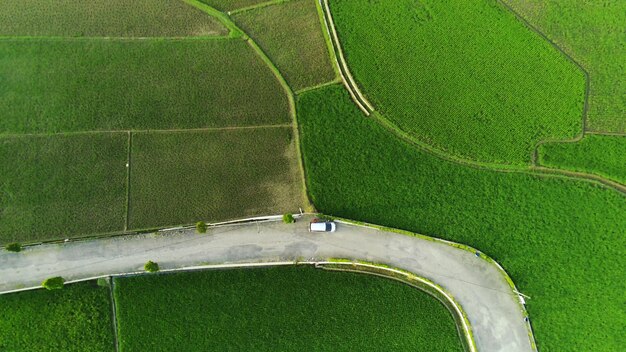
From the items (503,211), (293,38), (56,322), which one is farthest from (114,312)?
(503,211)

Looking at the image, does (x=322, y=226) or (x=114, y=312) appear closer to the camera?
(x=114, y=312)

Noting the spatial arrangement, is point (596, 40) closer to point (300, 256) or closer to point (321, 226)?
point (321, 226)

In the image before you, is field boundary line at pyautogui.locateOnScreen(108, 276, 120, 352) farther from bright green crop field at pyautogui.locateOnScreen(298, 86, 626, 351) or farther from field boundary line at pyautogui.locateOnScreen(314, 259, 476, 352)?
bright green crop field at pyautogui.locateOnScreen(298, 86, 626, 351)

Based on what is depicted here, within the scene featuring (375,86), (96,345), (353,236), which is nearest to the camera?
(96,345)

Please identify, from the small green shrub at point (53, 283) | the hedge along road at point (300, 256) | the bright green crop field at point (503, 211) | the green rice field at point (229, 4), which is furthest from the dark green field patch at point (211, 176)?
the green rice field at point (229, 4)

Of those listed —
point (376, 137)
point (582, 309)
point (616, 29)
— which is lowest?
point (582, 309)

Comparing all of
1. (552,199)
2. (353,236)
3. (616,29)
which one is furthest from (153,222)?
(616,29)

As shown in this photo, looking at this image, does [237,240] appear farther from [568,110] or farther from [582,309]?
[568,110]
